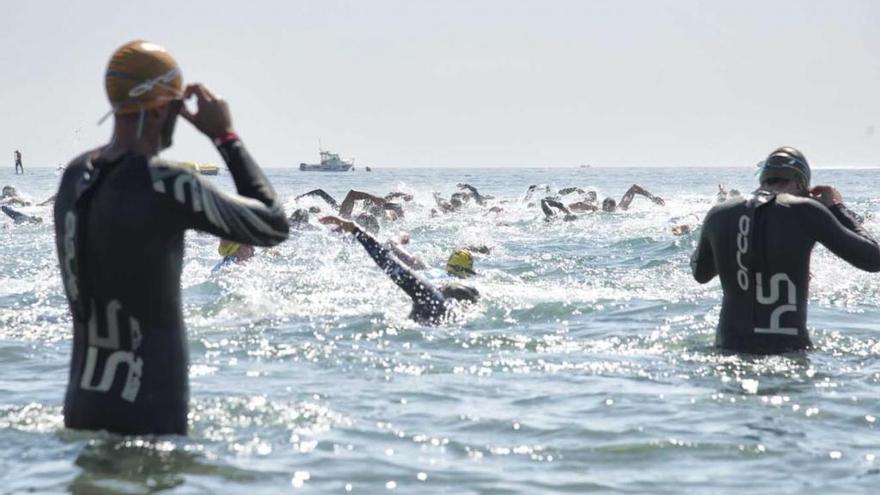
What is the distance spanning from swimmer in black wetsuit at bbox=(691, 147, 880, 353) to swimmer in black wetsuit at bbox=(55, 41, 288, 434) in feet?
13.5

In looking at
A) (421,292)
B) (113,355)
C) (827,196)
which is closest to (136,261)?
(113,355)

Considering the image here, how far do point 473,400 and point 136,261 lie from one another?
3.31 metres

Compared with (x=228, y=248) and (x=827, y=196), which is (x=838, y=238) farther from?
(x=228, y=248)

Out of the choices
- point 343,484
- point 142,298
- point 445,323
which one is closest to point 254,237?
point 142,298

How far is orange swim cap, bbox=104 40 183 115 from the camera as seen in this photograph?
4.97 m

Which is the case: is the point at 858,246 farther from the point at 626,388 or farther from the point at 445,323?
the point at 445,323

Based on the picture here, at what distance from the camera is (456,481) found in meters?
5.82

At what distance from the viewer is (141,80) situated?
4.98 m

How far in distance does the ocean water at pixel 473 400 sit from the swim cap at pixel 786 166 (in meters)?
1.19

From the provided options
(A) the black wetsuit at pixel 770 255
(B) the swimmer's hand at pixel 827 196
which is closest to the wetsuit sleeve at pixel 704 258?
(A) the black wetsuit at pixel 770 255

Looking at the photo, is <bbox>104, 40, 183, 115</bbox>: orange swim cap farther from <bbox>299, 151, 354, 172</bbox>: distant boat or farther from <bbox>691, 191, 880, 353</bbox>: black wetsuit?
<bbox>299, 151, 354, 172</bbox>: distant boat

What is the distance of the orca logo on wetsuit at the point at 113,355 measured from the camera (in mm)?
5094

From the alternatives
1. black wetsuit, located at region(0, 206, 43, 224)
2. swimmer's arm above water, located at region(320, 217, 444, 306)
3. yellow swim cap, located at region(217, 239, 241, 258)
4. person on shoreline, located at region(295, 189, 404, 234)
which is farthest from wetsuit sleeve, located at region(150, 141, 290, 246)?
black wetsuit, located at region(0, 206, 43, 224)

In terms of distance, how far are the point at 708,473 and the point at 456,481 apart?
1185mm
